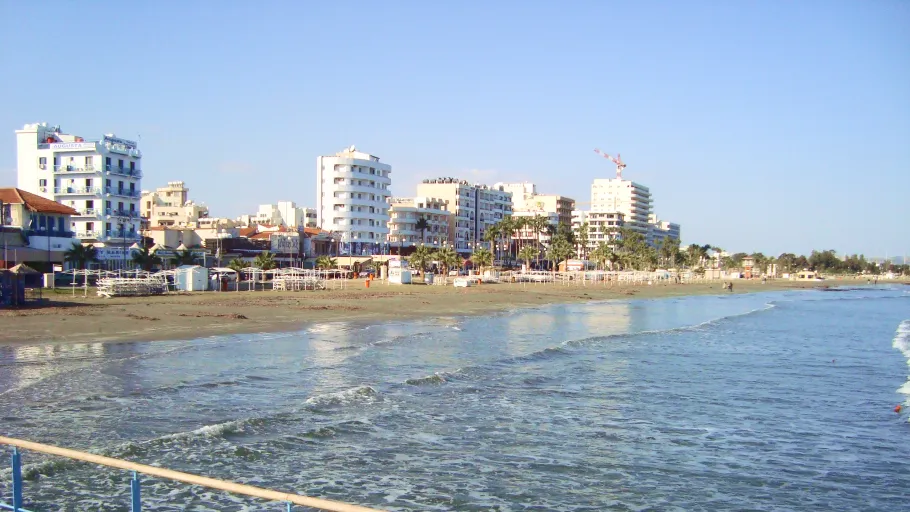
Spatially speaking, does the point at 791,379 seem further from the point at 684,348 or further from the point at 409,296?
the point at 409,296

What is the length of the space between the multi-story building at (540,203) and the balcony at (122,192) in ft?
370

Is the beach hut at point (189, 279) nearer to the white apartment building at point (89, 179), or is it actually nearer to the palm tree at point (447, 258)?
the white apartment building at point (89, 179)

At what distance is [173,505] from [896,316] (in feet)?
186

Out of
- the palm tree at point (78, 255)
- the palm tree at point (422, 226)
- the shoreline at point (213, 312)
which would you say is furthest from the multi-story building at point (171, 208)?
the shoreline at point (213, 312)

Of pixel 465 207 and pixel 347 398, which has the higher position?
pixel 465 207

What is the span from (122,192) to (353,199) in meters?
37.1

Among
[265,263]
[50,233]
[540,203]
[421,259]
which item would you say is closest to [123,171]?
[265,263]

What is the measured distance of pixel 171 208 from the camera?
125875 mm

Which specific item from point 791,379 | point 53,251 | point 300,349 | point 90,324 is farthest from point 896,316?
point 53,251

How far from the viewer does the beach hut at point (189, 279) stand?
5281 cm

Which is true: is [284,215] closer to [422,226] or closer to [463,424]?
[422,226]

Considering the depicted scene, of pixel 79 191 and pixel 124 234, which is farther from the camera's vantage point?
pixel 124 234

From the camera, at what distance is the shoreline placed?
27.7m

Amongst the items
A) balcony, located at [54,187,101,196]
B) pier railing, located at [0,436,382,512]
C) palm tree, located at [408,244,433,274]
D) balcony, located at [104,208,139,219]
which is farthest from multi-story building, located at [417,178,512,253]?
pier railing, located at [0,436,382,512]
